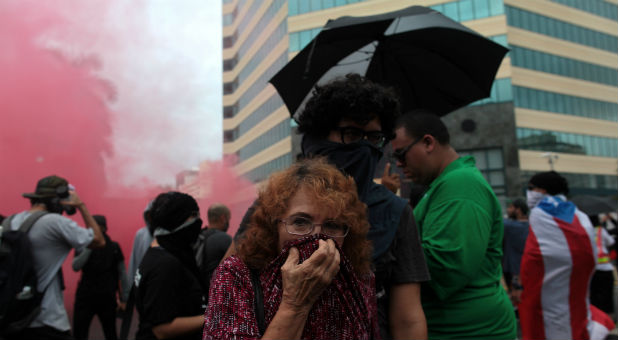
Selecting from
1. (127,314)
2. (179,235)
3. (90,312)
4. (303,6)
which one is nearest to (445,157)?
(179,235)

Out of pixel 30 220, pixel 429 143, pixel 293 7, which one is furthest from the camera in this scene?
pixel 293 7

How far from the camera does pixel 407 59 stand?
3.61 metres

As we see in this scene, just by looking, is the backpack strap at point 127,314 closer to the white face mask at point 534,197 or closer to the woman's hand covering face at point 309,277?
the woman's hand covering face at point 309,277

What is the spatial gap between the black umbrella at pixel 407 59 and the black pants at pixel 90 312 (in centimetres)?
379

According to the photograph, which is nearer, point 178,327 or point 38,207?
point 178,327

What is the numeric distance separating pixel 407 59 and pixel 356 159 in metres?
2.09

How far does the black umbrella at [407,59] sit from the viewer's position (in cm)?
311

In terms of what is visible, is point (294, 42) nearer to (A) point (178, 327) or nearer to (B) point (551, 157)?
(B) point (551, 157)

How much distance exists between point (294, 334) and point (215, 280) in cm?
30

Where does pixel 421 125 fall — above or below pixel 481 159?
below

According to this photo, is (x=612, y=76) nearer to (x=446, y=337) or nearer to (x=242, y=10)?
(x=242, y=10)

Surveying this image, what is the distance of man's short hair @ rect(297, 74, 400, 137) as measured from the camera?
191 cm

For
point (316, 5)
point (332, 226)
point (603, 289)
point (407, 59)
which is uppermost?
point (316, 5)

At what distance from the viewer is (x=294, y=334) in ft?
4.07
